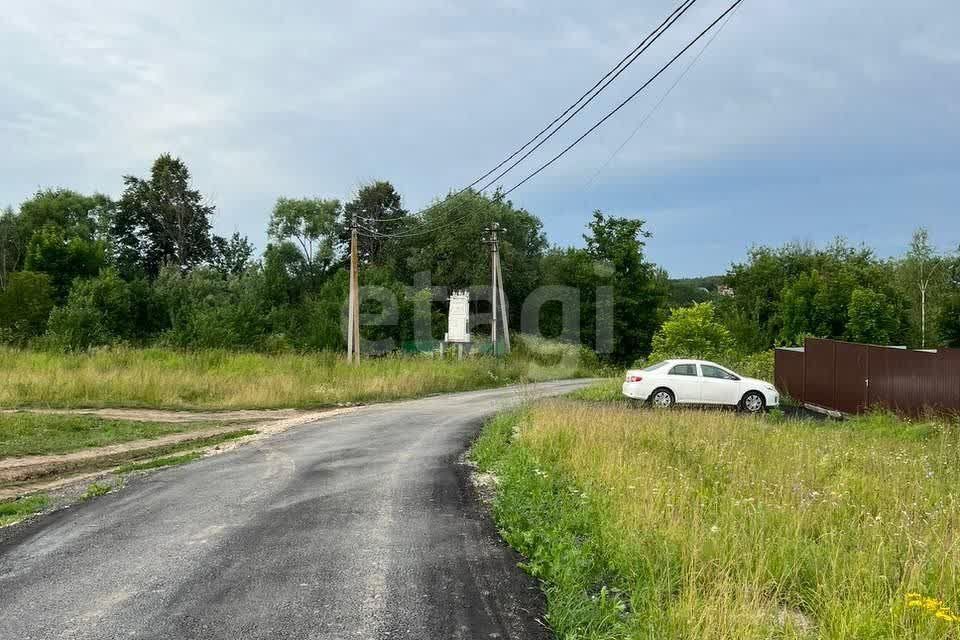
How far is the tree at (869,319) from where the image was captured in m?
45.9

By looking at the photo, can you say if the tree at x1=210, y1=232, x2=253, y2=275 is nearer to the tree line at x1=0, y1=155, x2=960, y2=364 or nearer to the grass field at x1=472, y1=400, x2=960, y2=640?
the tree line at x1=0, y1=155, x2=960, y2=364

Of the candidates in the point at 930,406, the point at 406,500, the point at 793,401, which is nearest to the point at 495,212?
the point at 793,401

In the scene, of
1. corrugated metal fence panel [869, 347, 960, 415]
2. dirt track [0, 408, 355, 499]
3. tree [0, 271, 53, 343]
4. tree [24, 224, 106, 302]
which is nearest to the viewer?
dirt track [0, 408, 355, 499]

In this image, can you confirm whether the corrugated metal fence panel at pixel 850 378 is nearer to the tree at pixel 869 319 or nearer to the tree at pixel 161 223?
the tree at pixel 869 319

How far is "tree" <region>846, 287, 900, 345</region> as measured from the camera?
151 feet

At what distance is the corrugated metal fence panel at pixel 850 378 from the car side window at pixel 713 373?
3.27 meters

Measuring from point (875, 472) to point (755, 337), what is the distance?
47409 mm

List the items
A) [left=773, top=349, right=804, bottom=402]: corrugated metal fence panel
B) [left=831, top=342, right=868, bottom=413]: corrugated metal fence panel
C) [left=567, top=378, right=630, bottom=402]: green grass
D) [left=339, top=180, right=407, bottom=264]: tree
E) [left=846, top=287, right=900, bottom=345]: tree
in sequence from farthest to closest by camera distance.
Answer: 1. [left=339, top=180, right=407, bottom=264]: tree
2. [left=846, top=287, right=900, bottom=345]: tree
3. [left=773, top=349, right=804, bottom=402]: corrugated metal fence panel
4. [left=567, top=378, right=630, bottom=402]: green grass
5. [left=831, top=342, right=868, bottom=413]: corrugated metal fence panel

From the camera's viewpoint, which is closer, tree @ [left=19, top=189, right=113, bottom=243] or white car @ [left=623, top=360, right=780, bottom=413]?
white car @ [left=623, top=360, right=780, bottom=413]

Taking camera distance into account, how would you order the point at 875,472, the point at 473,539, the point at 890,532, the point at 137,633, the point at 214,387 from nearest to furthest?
1. the point at 137,633
2. the point at 890,532
3. the point at 473,539
4. the point at 875,472
5. the point at 214,387

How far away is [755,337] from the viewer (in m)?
53.1

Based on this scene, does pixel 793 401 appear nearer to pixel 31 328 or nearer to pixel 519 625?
pixel 519 625

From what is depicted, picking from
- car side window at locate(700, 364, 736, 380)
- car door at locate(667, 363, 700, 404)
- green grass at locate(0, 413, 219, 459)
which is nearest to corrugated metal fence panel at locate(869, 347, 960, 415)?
car side window at locate(700, 364, 736, 380)

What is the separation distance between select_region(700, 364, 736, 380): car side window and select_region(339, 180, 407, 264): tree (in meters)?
49.7
